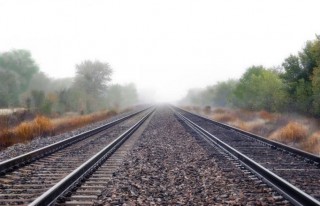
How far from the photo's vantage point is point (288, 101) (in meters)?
30.5

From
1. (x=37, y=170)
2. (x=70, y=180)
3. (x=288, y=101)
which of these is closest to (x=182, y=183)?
(x=70, y=180)

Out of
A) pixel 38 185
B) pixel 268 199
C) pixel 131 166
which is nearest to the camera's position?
pixel 268 199

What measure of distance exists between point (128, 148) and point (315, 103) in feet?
49.1

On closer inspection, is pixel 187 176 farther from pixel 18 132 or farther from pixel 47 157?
pixel 18 132

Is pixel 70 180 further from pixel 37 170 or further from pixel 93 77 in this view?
pixel 93 77

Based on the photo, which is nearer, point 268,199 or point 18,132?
point 268,199

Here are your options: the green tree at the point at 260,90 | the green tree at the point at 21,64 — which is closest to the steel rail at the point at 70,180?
the green tree at the point at 260,90

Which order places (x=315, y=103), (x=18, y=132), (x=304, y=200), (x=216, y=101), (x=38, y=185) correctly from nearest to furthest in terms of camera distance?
(x=304, y=200) < (x=38, y=185) < (x=18, y=132) < (x=315, y=103) < (x=216, y=101)

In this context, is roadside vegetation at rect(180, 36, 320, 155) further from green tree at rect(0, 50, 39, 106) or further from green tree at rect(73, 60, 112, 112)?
green tree at rect(0, 50, 39, 106)

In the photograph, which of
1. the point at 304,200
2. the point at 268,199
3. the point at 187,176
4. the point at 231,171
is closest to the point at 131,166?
the point at 187,176

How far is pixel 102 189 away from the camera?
24.4ft

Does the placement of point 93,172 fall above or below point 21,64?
below

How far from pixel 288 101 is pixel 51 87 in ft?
207

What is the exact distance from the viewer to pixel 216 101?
79.8 meters
